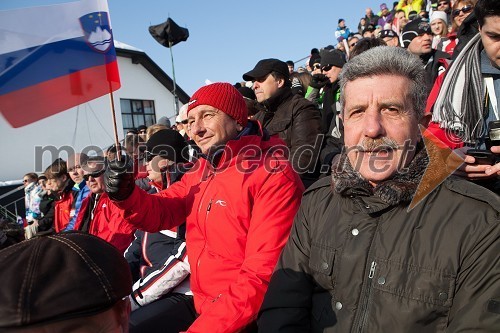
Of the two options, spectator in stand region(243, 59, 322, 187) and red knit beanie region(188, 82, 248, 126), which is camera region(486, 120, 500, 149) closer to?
red knit beanie region(188, 82, 248, 126)

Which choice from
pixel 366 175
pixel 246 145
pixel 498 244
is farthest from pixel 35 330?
pixel 246 145

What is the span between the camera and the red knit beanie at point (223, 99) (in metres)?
2.67

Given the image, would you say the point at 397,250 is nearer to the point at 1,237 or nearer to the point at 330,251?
the point at 330,251

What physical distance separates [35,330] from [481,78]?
2.39m

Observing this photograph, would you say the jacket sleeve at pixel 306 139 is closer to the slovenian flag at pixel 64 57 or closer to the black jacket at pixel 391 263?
the slovenian flag at pixel 64 57

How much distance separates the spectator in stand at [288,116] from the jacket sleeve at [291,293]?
1835 mm

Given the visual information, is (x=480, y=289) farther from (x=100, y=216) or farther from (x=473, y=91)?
(x=100, y=216)

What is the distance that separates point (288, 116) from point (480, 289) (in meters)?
2.91

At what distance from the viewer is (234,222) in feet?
7.61

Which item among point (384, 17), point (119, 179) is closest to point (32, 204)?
point (119, 179)

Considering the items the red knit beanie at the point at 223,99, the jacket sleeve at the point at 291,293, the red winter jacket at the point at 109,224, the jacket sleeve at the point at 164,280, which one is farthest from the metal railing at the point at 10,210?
the jacket sleeve at the point at 291,293

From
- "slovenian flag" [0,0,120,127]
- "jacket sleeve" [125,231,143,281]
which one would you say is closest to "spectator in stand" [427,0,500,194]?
"slovenian flag" [0,0,120,127]

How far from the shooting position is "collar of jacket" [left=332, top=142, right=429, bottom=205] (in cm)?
160

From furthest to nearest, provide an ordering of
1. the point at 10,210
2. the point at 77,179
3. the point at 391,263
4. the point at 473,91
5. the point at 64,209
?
the point at 10,210 < the point at 77,179 < the point at 64,209 < the point at 473,91 < the point at 391,263
